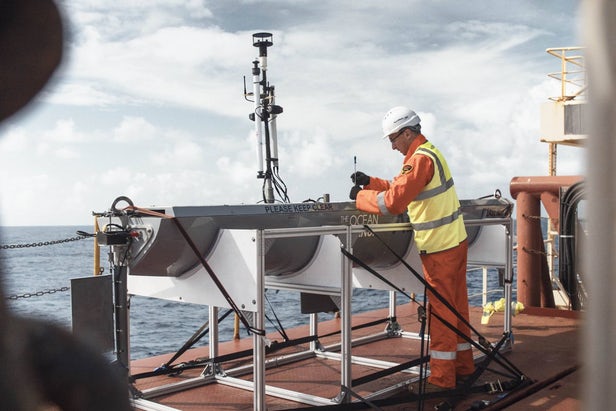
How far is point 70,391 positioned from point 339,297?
4878 millimetres

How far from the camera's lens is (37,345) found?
0.51 metres

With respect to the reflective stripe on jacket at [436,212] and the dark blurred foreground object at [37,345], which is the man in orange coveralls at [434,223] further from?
the dark blurred foreground object at [37,345]

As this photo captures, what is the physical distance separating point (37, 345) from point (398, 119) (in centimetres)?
512

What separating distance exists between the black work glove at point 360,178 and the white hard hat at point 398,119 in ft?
1.26

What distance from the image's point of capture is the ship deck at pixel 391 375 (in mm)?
5219

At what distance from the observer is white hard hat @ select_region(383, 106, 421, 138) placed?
216 inches

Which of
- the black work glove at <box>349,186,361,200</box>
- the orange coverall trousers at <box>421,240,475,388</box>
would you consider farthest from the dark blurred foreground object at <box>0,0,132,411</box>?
the orange coverall trousers at <box>421,240,475,388</box>

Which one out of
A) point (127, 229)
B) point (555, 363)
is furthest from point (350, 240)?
point (555, 363)

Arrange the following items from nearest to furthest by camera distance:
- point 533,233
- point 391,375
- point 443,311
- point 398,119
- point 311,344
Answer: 1. point 443,311
2. point 398,119
3. point 391,375
4. point 311,344
5. point 533,233

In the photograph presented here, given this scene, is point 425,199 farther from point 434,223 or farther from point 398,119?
point 398,119

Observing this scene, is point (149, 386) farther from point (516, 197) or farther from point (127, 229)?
point (516, 197)

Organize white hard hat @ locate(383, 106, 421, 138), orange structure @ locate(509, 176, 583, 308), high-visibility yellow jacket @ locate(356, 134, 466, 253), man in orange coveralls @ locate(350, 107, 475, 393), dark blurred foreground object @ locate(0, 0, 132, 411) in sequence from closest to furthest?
1. dark blurred foreground object @ locate(0, 0, 132, 411)
2. high-visibility yellow jacket @ locate(356, 134, 466, 253)
3. man in orange coveralls @ locate(350, 107, 475, 393)
4. white hard hat @ locate(383, 106, 421, 138)
5. orange structure @ locate(509, 176, 583, 308)

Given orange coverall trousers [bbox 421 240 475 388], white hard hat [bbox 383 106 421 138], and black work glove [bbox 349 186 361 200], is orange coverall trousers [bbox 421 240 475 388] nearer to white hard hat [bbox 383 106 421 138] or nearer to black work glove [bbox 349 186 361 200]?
black work glove [bbox 349 186 361 200]

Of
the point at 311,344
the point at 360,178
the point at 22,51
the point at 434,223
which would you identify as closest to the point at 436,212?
the point at 434,223
